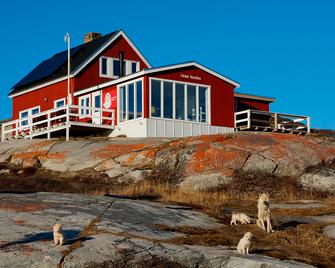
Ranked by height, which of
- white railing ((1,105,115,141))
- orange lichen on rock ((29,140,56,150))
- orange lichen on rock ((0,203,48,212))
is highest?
white railing ((1,105,115,141))

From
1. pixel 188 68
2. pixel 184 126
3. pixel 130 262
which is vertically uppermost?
pixel 188 68

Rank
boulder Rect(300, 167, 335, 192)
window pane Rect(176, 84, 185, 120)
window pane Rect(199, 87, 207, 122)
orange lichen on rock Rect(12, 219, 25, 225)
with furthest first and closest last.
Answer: window pane Rect(199, 87, 207, 122), window pane Rect(176, 84, 185, 120), boulder Rect(300, 167, 335, 192), orange lichen on rock Rect(12, 219, 25, 225)

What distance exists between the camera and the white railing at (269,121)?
3988 centimetres

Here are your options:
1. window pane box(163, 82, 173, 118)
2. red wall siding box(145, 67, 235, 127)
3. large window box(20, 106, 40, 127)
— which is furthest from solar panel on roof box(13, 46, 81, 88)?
red wall siding box(145, 67, 235, 127)

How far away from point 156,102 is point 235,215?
63.1ft

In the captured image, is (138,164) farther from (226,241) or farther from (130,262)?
(130,262)

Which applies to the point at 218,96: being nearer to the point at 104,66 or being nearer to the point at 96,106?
the point at 96,106

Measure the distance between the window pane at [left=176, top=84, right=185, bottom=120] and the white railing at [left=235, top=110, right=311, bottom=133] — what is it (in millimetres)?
4602

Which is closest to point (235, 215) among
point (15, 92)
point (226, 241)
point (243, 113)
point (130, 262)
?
point (226, 241)

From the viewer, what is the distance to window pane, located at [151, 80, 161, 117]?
Result: 35656 millimetres

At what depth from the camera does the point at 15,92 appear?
157 ft

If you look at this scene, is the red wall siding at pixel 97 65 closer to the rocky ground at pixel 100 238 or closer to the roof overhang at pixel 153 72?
the roof overhang at pixel 153 72

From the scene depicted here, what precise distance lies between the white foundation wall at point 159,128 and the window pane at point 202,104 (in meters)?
0.44

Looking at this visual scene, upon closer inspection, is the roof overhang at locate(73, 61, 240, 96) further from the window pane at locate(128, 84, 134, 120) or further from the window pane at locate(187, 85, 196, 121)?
the window pane at locate(187, 85, 196, 121)
